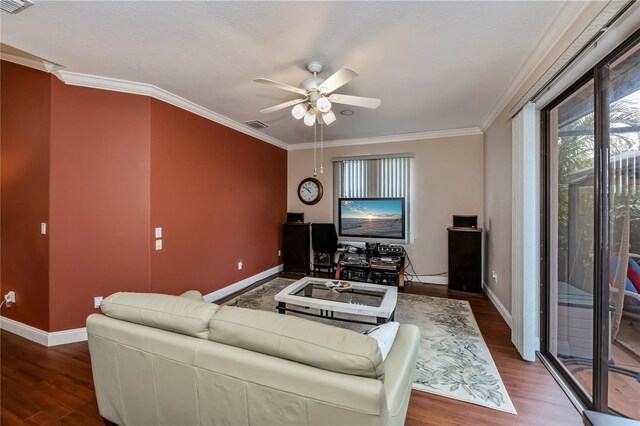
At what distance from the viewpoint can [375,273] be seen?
4332 mm

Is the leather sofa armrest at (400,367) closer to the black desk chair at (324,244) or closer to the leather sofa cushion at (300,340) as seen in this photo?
the leather sofa cushion at (300,340)

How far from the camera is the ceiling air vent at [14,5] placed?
63.9 inches

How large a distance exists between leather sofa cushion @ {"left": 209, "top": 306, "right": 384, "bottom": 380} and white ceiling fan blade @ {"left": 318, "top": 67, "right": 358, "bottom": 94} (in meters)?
1.65

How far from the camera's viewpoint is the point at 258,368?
1.11m

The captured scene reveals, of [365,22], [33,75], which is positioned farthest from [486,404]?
[33,75]

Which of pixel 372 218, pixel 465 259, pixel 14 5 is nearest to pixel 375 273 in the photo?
pixel 372 218

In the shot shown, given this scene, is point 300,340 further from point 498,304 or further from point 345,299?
point 498,304

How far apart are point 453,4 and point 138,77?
278 cm

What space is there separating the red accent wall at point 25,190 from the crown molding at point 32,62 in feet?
0.18

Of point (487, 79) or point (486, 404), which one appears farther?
point (487, 79)

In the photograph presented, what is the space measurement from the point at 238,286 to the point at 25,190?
8.67ft

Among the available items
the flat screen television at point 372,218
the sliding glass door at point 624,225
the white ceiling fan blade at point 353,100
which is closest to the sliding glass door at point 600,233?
the sliding glass door at point 624,225

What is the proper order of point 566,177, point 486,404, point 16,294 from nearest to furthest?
point 486,404 → point 566,177 → point 16,294

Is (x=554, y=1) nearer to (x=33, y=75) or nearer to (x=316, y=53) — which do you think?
(x=316, y=53)
